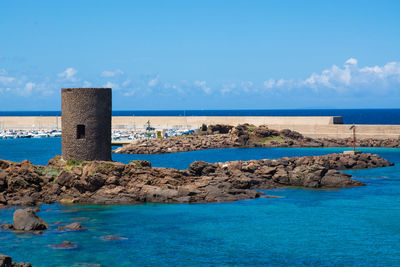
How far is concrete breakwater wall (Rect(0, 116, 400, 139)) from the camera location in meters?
74.1

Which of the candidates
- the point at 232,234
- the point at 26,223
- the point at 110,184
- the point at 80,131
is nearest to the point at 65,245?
the point at 26,223

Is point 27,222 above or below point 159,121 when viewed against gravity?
below

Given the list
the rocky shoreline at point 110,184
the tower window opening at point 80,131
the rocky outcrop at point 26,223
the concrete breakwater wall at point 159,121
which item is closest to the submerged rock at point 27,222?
the rocky outcrop at point 26,223

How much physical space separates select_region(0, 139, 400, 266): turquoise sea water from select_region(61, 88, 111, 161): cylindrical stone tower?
13.5 feet

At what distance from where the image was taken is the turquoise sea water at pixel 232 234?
19.4 m

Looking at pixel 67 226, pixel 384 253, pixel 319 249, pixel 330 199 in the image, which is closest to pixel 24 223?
pixel 67 226

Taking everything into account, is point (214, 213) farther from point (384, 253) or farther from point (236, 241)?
point (384, 253)

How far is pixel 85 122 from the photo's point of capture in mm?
30453

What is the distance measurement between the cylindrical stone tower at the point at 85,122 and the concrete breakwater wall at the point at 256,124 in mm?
49163

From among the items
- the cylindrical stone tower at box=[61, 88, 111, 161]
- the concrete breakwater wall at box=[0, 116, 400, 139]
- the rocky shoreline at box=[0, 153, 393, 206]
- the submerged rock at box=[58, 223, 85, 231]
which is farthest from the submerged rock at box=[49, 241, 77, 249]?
the concrete breakwater wall at box=[0, 116, 400, 139]

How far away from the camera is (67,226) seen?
75.3ft

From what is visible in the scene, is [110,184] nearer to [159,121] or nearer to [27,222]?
[27,222]

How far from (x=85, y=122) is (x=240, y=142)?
43915mm

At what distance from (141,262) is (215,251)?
2825 millimetres
